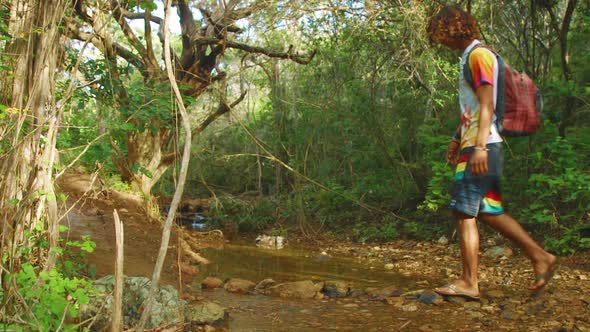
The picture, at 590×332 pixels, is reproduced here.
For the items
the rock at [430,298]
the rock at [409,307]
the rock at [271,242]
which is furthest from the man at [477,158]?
the rock at [271,242]

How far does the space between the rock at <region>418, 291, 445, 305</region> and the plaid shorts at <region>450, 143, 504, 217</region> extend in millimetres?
780

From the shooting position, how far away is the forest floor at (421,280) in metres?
3.36

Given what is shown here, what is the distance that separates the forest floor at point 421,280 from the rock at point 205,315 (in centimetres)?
15

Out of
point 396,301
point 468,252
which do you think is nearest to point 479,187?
point 468,252

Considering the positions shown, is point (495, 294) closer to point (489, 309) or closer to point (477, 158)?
point (489, 309)

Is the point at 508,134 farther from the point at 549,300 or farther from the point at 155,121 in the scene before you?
the point at 155,121

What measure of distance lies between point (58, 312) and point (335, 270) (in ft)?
13.5

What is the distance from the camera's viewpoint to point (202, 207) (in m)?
13.1

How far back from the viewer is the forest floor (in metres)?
3.36

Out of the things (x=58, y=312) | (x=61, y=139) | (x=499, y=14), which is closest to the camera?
(x=58, y=312)

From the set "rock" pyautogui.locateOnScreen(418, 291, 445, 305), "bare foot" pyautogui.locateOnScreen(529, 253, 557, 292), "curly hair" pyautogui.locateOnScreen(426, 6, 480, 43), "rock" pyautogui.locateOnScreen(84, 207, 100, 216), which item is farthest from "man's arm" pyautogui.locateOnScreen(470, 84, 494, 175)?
"rock" pyautogui.locateOnScreen(84, 207, 100, 216)

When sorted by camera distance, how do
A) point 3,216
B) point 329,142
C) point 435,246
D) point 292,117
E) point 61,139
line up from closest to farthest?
point 3,216 → point 61,139 → point 435,246 → point 329,142 → point 292,117

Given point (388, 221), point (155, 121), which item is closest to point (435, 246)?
point (388, 221)

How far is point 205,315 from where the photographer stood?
349 cm
